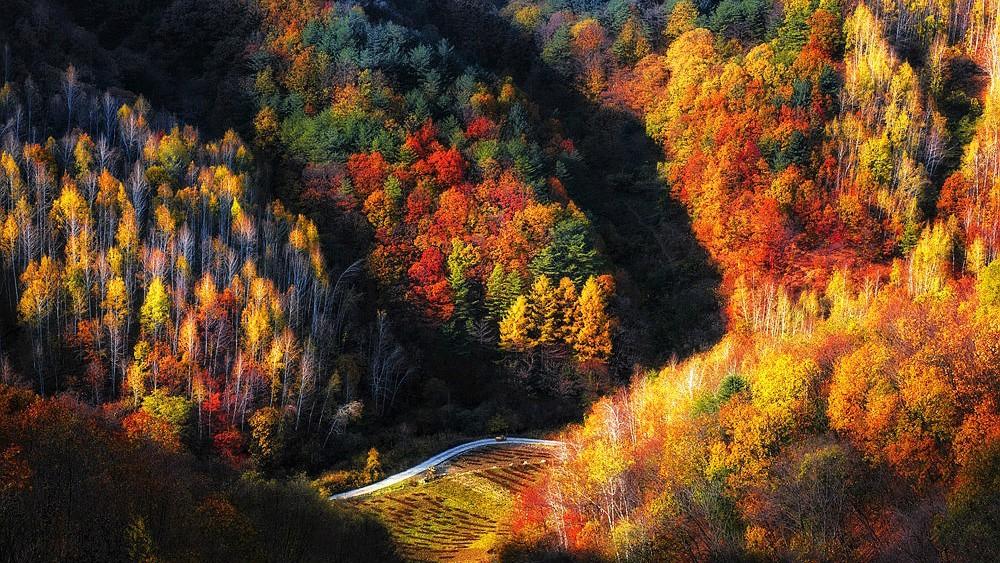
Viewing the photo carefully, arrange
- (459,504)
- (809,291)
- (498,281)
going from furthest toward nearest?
(809,291) → (498,281) → (459,504)

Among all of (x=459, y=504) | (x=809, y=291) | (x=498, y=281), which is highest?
(x=498, y=281)

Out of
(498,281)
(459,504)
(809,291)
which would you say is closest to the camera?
(459,504)

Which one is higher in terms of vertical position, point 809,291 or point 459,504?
point 809,291

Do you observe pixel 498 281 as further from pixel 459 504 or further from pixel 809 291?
pixel 809 291

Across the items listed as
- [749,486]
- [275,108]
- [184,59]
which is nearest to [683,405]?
[749,486]

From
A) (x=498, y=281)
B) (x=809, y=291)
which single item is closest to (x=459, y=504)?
(x=498, y=281)

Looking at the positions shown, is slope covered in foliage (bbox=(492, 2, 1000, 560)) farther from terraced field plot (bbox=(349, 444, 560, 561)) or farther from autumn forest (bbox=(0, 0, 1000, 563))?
terraced field plot (bbox=(349, 444, 560, 561))

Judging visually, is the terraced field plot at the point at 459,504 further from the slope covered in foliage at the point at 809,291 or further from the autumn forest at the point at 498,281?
the slope covered in foliage at the point at 809,291
